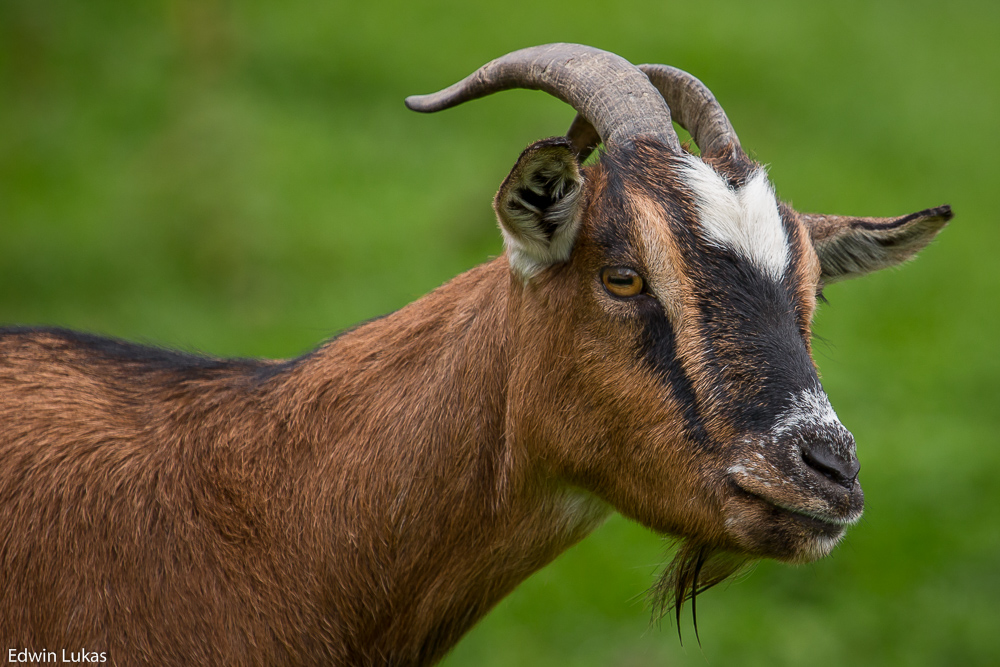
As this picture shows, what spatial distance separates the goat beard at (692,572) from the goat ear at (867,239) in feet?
3.93

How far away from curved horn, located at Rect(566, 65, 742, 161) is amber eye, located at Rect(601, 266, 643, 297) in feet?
2.41

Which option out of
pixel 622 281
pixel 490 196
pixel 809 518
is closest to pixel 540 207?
pixel 622 281

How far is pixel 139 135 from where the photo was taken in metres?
13.8

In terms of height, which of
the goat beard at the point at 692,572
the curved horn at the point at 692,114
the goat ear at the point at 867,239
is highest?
the curved horn at the point at 692,114

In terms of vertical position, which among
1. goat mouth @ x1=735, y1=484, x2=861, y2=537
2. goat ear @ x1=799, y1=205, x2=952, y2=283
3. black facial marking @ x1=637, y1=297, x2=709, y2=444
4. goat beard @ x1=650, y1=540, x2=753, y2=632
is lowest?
goat beard @ x1=650, y1=540, x2=753, y2=632

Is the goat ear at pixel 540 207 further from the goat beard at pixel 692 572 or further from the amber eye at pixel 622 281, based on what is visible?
the goat beard at pixel 692 572

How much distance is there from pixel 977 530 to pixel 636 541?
2.60m

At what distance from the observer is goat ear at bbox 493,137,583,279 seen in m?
3.30

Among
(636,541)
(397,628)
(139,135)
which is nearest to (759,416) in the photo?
(397,628)

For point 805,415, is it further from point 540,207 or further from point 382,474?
point 382,474

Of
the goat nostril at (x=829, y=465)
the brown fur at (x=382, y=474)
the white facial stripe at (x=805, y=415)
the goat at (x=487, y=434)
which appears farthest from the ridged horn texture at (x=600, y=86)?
the goat nostril at (x=829, y=465)

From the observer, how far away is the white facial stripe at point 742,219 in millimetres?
3404

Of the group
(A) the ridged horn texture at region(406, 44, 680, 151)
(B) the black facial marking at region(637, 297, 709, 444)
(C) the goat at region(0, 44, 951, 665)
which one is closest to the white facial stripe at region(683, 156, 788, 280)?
(C) the goat at region(0, 44, 951, 665)

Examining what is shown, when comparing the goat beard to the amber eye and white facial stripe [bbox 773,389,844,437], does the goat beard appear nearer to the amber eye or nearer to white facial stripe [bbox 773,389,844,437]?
white facial stripe [bbox 773,389,844,437]
